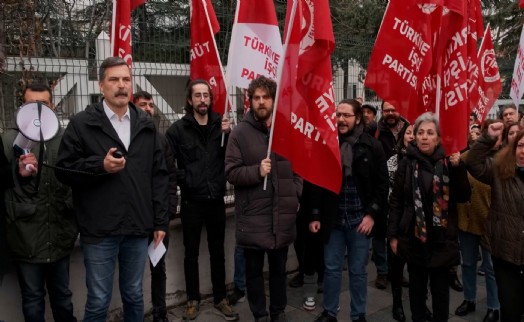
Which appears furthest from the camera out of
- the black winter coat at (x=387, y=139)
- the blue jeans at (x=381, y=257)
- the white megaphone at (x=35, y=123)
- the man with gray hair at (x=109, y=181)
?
the black winter coat at (x=387, y=139)

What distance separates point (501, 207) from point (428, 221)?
54cm

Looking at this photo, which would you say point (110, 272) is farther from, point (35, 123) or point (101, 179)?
point (35, 123)

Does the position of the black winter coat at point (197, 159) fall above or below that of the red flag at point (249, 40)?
below

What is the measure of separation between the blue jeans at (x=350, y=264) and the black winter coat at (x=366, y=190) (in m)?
0.11

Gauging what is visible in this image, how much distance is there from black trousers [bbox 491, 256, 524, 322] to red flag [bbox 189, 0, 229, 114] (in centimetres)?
299

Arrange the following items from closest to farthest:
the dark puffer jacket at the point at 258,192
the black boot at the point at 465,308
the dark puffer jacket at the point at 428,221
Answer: the dark puffer jacket at the point at 428,221 → the dark puffer jacket at the point at 258,192 → the black boot at the point at 465,308

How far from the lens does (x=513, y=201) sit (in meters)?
3.60

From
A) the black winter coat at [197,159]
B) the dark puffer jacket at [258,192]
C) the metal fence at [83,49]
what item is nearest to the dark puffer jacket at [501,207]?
the dark puffer jacket at [258,192]

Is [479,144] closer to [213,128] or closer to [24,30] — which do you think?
Result: [213,128]

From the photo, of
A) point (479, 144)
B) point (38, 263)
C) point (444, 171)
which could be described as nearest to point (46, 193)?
point (38, 263)

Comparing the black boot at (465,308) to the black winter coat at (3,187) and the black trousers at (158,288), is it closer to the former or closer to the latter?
the black trousers at (158,288)

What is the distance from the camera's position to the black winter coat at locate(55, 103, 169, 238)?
3.18m

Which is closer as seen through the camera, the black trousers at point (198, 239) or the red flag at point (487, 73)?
the black trousers at point (198, 239)

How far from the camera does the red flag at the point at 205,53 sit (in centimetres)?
503
